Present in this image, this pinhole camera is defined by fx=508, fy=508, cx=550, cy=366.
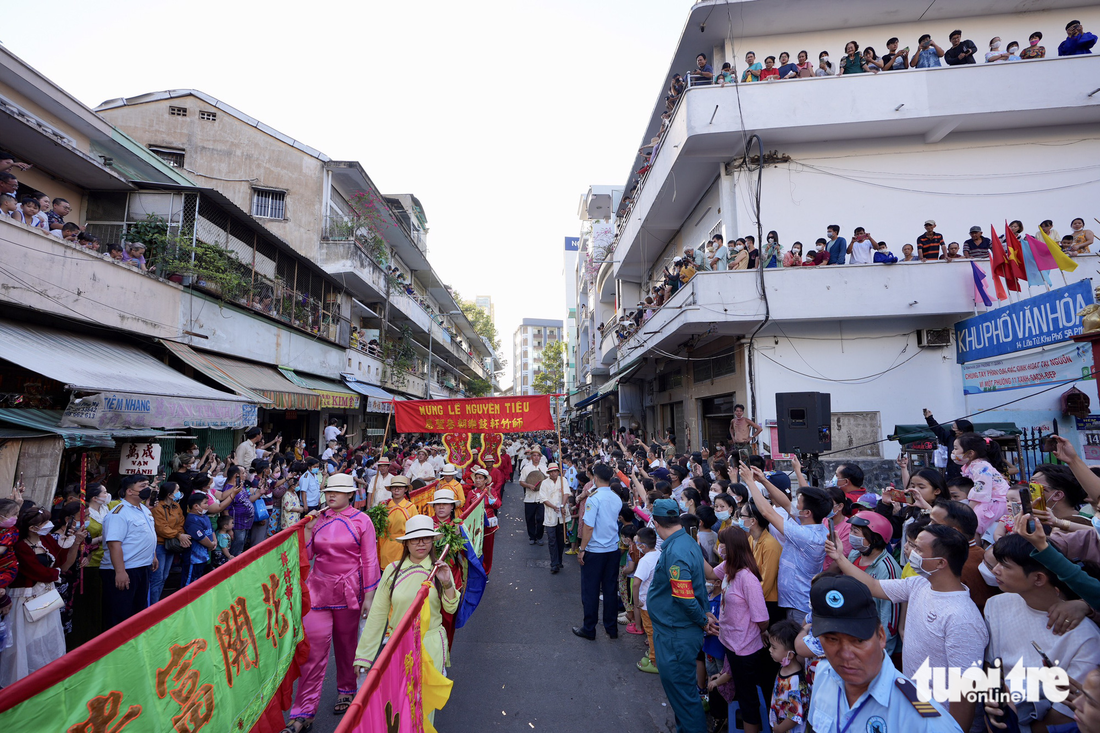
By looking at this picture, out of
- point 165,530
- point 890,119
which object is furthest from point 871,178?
point 165,530

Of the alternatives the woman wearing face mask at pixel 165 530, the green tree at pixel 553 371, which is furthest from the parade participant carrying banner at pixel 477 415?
the green tree at pixel 553 371

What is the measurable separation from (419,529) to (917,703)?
310cm

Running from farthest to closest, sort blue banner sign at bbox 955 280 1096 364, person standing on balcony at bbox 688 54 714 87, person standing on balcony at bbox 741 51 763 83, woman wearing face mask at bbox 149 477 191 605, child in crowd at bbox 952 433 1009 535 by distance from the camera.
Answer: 1. person standing on balcony at bbox 688 54 714 87
2. person standing on balcony at bbox 741 51 763 83
3. blue banner sign at bbox 955 280 1096 364
4. woman wearing face mask at bbox 149 477 191 605
5. child in crowd at bbox 952 433 1009 535

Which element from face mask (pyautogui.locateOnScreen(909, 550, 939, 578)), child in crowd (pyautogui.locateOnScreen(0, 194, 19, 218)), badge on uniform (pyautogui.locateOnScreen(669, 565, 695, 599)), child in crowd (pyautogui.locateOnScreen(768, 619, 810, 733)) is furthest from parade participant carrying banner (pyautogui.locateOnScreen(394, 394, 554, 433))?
child in crowd (pyautogui.locateOnScreen(0, 194, 19, 218))

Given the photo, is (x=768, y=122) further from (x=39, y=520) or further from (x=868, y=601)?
(x=39, y=520)

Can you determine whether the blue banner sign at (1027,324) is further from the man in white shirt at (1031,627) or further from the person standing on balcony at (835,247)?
the man in white shirt at (1031,627)

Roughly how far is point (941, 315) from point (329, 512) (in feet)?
42.3

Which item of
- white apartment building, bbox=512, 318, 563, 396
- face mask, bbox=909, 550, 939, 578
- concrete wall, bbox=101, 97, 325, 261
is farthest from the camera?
white apartment building, bbox=512, 318, 563, 396

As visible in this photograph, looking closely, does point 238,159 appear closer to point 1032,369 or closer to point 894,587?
point 894,587

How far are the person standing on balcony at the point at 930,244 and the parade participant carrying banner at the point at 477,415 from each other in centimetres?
920

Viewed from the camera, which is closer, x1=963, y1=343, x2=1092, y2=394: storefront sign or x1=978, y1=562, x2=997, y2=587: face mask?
x1=978, y1=562, x2=997, y2=587: face mask

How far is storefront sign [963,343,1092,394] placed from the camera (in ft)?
23.5

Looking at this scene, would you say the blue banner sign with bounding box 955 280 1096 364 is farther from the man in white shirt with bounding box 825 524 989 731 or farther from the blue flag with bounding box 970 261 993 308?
the man in white shirt with bounding box 825 524 989 731

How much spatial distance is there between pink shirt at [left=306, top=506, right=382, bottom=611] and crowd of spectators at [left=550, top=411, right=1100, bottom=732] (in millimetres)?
2406
